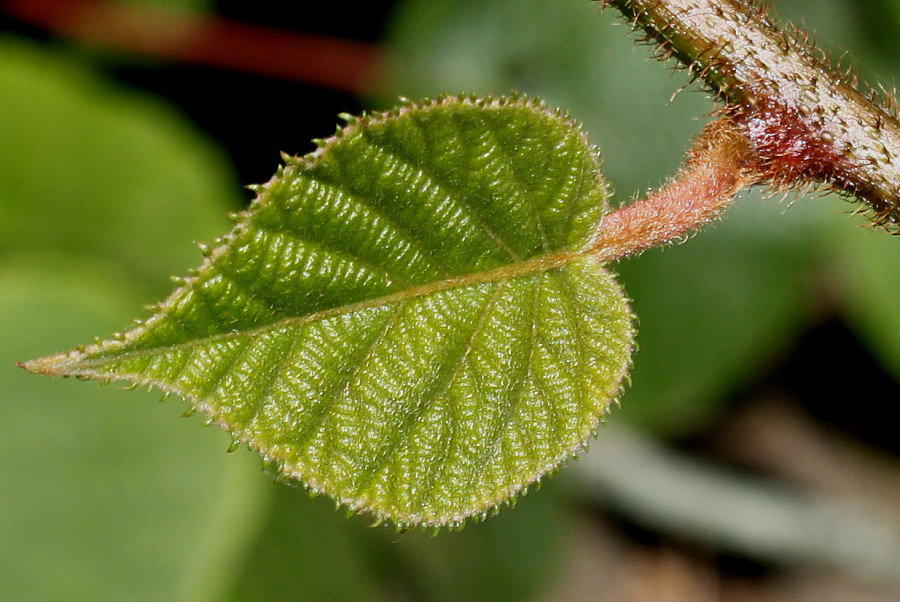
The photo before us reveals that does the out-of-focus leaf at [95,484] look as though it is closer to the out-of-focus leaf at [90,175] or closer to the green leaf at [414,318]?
the out-of-focus leaf at [90,175]

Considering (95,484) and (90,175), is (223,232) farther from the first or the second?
(95,484)

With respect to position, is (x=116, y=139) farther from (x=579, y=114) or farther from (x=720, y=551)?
(x=720, y=551)

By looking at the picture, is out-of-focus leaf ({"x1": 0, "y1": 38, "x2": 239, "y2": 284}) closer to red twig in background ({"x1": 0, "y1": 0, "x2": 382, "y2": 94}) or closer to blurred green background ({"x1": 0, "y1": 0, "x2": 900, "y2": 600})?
blurred green background ({"x1": 0, "y1": 0, "x2": 900, "y2": 600})

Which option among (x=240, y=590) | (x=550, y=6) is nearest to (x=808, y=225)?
(x=550, y=6)

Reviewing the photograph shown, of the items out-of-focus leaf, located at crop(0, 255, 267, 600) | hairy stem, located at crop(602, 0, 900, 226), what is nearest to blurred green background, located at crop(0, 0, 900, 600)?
out-of-focus leaf, located at crop(0, 255, 267, 600)

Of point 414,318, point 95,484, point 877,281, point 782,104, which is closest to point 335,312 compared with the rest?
point 414,318

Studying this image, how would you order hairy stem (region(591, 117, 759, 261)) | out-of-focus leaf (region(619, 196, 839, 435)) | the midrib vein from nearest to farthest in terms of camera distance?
the midrib vein < hairy stem (region(591, 117, 759, 261)) < out-of-focus leaf (region(619, 196, 839, 435))
